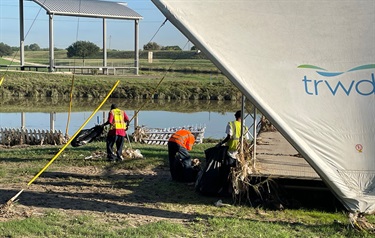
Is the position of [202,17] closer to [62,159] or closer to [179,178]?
[179,178]

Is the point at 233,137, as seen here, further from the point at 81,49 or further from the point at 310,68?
the point at 81,49

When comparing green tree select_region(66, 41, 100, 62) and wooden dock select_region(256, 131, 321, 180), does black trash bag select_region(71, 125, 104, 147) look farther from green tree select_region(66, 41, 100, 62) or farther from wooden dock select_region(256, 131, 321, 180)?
green tree select_region(66, 41, 100, 62)

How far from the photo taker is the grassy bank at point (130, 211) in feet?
27.6

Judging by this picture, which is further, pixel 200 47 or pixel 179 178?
pixel 179 178

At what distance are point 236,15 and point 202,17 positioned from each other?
0.60 m

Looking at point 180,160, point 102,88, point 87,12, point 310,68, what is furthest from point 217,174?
point 87,12

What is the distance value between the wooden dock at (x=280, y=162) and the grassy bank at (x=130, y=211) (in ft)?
2.38

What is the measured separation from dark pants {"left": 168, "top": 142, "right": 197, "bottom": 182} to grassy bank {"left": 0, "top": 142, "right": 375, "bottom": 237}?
247 mm

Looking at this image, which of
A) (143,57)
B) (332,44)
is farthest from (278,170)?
(143,57)

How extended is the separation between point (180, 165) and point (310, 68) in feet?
13.2

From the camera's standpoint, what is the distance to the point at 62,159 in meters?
14.5

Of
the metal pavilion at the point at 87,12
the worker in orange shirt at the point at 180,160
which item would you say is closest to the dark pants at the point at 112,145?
the worker in orange shirt at the point at 180,160

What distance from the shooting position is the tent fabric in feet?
28.9

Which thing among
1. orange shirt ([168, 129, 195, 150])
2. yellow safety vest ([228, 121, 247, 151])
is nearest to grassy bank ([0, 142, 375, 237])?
orange shirt ([168, 129, 195, 150])
